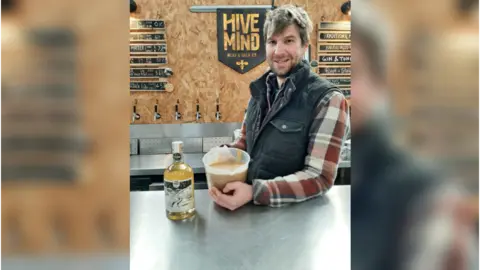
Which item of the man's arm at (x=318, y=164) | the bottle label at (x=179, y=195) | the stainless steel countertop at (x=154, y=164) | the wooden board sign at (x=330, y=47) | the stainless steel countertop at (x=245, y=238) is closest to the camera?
the stainless steel countertop at (x=245, y=238)

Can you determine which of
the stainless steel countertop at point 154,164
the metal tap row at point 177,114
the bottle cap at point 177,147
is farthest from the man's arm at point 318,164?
the metal tap row at point 177,114

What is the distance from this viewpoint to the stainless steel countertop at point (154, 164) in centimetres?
321

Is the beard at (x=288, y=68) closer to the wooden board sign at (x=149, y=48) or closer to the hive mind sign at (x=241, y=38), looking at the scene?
the hive mind sign at (x=241, y=38)

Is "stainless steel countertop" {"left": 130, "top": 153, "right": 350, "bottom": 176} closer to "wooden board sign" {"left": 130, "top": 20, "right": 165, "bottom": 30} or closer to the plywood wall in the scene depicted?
the plywood wall

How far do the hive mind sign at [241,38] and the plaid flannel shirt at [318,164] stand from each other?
2704 millimetres

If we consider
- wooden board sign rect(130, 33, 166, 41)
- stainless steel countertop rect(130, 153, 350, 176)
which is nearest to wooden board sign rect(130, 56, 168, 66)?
wooden board sign rect(130, 33, 166, 41)

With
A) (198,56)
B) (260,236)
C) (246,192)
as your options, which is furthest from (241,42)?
(260,236)

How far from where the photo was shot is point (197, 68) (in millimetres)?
3906

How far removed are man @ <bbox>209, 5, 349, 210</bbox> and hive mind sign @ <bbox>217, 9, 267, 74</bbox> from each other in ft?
7.43

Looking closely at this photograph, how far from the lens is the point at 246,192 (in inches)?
43.0

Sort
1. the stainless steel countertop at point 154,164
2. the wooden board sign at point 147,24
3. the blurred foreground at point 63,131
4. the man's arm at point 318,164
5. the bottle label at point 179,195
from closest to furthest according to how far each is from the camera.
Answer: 1. the blurred foreground at point 63,131
2. the bottle label at point 179,195
3. the man's arm at point 318,164
4. the stainless steel countertop at point 154,164
5. the wooden board sign at point 147,24

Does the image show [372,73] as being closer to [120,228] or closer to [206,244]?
[120,228]

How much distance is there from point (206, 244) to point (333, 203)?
Answer: 0.49 metres

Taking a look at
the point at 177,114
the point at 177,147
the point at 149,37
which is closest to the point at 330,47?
the point at 177,114
